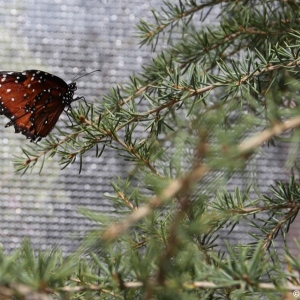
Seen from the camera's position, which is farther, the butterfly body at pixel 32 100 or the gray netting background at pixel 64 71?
the gray netting background at pixel 64 71

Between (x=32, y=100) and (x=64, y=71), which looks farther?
(x=64, y=71)

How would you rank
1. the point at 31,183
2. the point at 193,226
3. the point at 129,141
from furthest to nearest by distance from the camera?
1. the point at 31,183
2. the point at 129,141
3. the point at 193,226

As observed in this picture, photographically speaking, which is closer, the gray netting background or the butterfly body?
the butterfly body

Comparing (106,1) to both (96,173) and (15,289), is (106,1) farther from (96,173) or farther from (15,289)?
(15,289)

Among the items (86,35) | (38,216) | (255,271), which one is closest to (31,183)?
(38,216)
